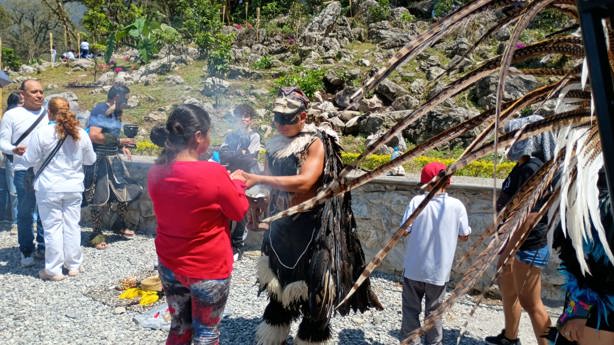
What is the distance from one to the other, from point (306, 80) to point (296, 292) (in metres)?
12.1

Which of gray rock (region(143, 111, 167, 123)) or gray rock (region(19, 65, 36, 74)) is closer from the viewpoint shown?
gray rock (region(143, 111, 167, 123))

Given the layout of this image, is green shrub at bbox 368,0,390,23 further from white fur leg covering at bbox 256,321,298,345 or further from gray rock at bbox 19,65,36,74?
white fur leg covering at bbox 256,321,298,345

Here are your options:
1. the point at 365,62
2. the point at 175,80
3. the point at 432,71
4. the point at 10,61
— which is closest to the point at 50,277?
the point at 432,71

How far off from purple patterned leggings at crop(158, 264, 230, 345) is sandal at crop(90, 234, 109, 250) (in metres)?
3.54

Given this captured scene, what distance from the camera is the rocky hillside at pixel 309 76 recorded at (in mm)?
12273

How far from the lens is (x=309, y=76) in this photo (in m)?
14.9

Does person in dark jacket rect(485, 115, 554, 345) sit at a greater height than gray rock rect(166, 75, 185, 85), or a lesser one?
lesser

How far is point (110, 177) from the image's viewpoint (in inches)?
232

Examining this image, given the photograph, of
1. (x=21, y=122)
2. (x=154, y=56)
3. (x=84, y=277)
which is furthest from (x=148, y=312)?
(x=154, y=56)

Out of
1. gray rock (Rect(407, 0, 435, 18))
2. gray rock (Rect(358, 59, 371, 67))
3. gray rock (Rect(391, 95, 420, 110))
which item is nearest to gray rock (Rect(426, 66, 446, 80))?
gray rock (Rect(358, 59, 371, 67))

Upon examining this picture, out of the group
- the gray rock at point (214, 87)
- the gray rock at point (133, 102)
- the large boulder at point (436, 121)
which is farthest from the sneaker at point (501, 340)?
the gray rock at point (133, 102)

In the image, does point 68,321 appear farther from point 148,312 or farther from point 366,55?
point 366,55

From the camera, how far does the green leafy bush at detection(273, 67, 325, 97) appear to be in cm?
1437

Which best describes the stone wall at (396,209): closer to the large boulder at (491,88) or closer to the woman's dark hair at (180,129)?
the woman's dark hair at (180,129)
